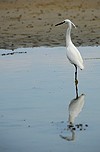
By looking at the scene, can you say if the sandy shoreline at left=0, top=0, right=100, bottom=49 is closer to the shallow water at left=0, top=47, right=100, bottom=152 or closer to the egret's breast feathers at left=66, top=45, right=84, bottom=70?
the shallow water at left=0, top=47, right=100, bottom=152

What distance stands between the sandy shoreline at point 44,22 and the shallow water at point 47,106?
203 inches

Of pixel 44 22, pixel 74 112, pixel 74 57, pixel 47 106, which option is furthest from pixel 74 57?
pixel 44 22

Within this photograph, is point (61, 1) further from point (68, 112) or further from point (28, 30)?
point (68, 112)

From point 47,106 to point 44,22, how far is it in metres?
18.1

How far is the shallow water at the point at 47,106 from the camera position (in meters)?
8.91

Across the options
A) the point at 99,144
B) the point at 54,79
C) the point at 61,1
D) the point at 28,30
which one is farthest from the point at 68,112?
the point at 61,1

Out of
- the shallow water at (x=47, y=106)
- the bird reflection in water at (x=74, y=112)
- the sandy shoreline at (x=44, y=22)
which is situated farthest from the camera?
the sandy shoreline at (x=44, y=22)

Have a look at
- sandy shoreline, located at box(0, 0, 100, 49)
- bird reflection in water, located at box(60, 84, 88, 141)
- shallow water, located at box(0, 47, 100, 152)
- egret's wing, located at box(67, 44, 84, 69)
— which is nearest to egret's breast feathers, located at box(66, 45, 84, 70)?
egret's wing, located at box(67, 44, 84, 69)

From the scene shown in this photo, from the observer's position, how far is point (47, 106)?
11.4m

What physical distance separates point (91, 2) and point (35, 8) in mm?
3537

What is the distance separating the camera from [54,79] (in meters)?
14.5

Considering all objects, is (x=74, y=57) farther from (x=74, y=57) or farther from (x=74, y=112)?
(x=74, y=112)

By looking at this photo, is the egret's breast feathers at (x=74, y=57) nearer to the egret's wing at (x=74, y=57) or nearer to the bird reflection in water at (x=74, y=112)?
the egret's wing at (x=74, y=57)

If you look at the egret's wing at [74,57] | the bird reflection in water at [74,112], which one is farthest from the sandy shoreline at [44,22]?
the bird reflection in water at [74,112]
